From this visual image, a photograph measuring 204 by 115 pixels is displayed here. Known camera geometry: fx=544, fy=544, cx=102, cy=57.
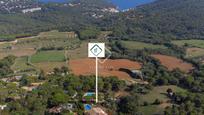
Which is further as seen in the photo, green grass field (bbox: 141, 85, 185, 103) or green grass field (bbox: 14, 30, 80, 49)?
green grass field (bbox: 14, 30, 80, 49)

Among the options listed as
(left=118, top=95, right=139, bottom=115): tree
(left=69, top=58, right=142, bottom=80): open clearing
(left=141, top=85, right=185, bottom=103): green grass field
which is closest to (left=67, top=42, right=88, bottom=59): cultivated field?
(left=69, top=58, right=142, bottom=80): open clearing

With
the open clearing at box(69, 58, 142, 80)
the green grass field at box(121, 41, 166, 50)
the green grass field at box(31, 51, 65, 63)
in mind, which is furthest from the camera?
the green grass field at box(121, 41, 166, 50)

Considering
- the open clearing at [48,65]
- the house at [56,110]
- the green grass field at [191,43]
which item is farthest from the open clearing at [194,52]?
the house at [56,110]

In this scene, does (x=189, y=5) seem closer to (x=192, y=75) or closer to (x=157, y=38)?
(x=157, y=38)

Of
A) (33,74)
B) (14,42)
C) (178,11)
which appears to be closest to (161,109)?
(33,74)

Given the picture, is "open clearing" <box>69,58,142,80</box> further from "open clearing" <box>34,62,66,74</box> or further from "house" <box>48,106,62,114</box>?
"house" <box>48,106,62,114</box>

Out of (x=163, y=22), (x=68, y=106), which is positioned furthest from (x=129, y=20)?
(x=68, y=106)
